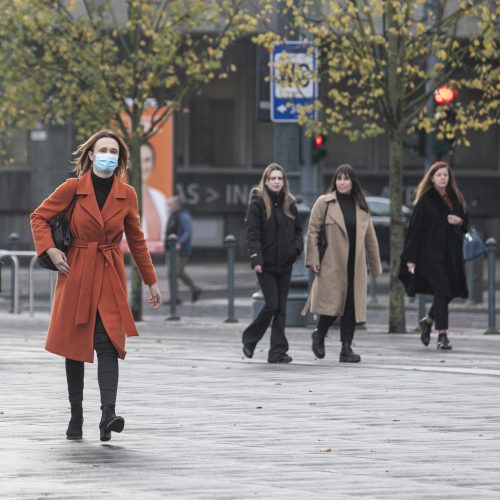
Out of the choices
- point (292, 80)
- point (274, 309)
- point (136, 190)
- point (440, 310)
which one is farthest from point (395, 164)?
point (274, 309)

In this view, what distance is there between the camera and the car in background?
1336 inches

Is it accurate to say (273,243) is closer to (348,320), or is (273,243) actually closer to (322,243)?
(322,243)

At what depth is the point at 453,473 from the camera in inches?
322

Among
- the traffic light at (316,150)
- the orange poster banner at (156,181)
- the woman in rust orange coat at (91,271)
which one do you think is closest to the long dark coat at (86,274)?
the woman in rust orange coat at (91,271)

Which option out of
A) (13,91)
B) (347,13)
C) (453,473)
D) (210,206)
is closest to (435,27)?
(347,13)

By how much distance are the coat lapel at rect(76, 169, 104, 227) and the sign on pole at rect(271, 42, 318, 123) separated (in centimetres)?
961

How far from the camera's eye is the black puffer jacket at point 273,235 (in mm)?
14727

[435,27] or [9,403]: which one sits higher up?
[435,27]

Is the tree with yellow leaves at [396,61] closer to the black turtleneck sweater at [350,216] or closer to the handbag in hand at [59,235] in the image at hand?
the black turtleneck sweater at [350,216]

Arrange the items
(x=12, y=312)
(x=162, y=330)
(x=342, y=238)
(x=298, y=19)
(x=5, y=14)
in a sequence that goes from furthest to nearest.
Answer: (x=12, y=312) < (x=5, y=14) < (x=162, y=330) < (x=298, y=19) < (x=342, y=238)

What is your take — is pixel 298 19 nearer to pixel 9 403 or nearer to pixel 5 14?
pixel 5 14

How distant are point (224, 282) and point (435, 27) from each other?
14250 mm

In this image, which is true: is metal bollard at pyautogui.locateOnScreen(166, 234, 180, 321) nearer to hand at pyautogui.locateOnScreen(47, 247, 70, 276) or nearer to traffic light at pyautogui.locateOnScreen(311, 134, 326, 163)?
traffic light at pyautogui.locateOnScreen(311, 134, 326, 163)

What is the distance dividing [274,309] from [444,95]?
5963mm
